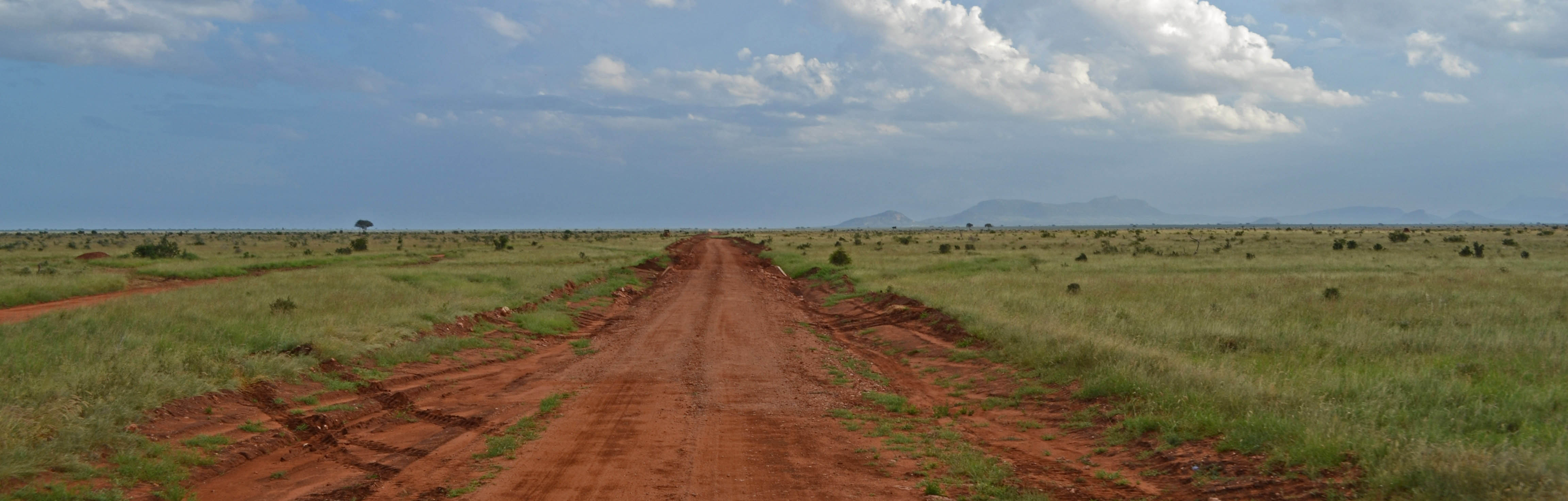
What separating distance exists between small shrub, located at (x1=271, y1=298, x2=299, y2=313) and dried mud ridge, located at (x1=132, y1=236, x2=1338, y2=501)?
3.14 meters

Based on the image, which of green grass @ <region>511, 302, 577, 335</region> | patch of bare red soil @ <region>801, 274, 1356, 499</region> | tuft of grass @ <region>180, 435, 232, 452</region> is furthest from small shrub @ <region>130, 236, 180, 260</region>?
patch of bare red soil @ <region>801, 274, 1356, 499</region>

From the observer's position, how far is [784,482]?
739cm

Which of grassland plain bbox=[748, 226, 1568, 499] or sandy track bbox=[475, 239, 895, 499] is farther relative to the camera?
sandy track bbox=[475, 239, 895, 499]

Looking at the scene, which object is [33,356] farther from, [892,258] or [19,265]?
[892,258]

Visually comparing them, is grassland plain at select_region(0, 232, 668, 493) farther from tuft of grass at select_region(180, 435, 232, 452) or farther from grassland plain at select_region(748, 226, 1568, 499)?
grassland plain at select_region(748, 226, 1568, 499)

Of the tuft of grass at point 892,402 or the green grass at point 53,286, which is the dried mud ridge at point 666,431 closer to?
the tuft of grass at point 892,402

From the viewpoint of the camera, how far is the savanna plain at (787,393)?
7.19 meters

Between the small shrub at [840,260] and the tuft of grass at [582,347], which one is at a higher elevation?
the small shrub at [840,260]

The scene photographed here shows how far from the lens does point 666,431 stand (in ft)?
30.9

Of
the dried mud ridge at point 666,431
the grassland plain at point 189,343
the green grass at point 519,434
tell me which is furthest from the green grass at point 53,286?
the green grass at point 519,434

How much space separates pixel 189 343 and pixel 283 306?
5.38 meters

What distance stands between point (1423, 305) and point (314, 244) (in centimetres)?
8104

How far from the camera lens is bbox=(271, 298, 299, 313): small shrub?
54.4 feet

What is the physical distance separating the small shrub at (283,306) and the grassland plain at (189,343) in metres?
0.05
